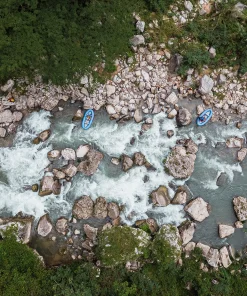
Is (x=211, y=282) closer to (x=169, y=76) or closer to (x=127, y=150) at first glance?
(x=127, y=150)

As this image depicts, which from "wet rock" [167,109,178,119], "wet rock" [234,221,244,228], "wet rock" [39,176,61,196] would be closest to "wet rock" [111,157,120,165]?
"wet rock" [39,176,61,196]

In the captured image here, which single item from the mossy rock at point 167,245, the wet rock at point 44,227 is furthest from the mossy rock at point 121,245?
the wet rock at point 44,227

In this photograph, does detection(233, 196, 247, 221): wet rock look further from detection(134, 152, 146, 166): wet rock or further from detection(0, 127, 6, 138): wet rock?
detection(0, 127, 6, 138): wet rock

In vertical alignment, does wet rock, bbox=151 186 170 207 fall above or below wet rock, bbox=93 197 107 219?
above

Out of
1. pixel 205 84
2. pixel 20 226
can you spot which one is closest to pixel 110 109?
pixel 205 84

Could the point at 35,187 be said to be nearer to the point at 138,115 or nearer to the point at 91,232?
the point at 91,232

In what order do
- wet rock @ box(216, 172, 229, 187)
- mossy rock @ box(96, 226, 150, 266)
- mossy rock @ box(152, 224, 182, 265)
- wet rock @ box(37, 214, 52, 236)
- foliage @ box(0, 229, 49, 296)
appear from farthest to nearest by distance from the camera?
wet rock @ box(216, 172, 229, 187) < wet rock @ box(37, 214, 52, 236) < mossy rock @ box(152, 224, 182, 265) < mossy rock @ box(96, 226, 150, 266) < foliage @ box(0, 229, 49, 296)

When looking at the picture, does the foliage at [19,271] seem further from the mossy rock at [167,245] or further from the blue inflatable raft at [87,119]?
the blue inflatable raft at [87,119]
